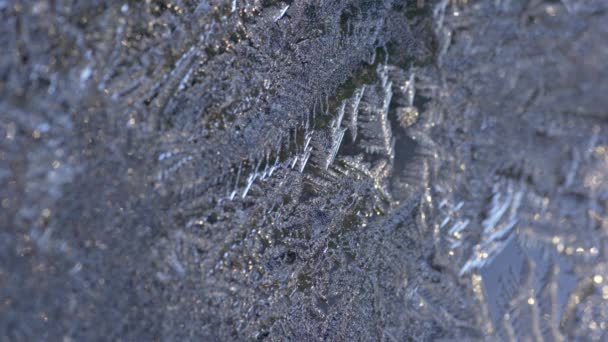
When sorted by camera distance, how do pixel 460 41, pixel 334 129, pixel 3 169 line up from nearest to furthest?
pixel 3 169, pixel 460 41, pixel 334 129

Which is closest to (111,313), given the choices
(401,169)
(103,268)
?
(103,268)

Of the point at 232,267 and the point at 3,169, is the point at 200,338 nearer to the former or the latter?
the point at 232,267

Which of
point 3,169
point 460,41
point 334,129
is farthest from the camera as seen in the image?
point 334,129

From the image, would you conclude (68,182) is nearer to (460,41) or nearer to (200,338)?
(200,338)

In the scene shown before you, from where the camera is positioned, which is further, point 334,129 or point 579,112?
point 334,129

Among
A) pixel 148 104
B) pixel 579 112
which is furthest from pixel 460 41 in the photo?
pixel 148 104

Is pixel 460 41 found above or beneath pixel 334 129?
above
